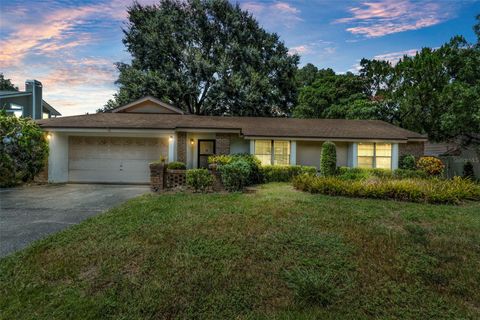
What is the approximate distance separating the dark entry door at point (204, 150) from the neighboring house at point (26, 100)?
1539 centimetres

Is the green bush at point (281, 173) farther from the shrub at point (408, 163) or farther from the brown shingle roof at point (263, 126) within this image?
the shrub at point (408, 163)

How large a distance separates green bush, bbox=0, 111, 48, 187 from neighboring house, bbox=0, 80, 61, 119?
442 inches

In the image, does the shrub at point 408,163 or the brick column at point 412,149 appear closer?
the shrub at point 408,163

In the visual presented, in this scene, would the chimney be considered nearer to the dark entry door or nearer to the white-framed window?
the dark entry door

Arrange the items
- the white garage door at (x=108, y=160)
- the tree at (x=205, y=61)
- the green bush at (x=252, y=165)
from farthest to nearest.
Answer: the tree at (x=205, y=61) < the white garage door at (x=108, y=160) < the green bush at (x=252, y=165)

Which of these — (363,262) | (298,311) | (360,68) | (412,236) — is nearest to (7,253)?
(298,311)

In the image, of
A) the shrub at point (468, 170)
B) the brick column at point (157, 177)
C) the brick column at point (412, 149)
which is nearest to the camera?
the brick column at point (157, 177)

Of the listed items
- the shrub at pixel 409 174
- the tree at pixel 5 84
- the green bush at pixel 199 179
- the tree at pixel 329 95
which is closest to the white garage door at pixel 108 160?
the green bush at pixel 199 179

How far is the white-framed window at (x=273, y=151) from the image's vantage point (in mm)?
13680

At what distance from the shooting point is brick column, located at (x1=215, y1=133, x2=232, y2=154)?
524 inches

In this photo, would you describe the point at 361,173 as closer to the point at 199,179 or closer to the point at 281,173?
the point at 281,173

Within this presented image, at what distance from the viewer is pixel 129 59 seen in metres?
23.1

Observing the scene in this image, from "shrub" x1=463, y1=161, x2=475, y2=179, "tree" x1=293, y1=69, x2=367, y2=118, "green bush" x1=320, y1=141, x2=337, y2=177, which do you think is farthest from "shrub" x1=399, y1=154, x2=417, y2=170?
"tree" x1=293, y1=69, x2=367, y2=118

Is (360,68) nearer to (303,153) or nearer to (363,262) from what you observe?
(303,153)
